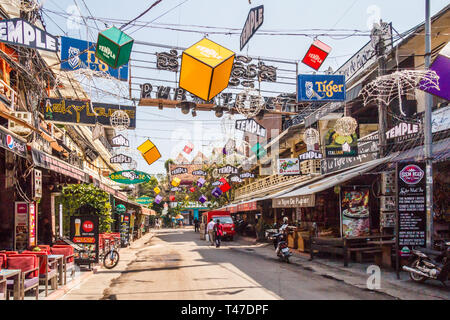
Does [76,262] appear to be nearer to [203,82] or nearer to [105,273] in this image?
[105,273]

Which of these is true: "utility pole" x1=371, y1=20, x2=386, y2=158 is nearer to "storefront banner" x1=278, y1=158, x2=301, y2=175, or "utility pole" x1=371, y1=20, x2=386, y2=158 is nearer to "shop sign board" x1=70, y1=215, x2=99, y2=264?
"storefront banner" x1=278, y1=158, x2=301, y2=175

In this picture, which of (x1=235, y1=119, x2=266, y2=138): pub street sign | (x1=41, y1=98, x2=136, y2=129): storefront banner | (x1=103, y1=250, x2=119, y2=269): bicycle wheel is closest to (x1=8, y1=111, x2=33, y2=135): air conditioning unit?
(x1=41, y1=98, x2=136, y2=129): storefront banner

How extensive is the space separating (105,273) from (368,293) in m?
8.27

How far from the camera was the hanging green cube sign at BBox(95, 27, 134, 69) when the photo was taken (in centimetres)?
842

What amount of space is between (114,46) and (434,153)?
384 inches

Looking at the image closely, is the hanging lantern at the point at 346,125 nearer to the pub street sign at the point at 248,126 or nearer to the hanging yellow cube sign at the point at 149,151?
the pub street sign at the point at 248,126

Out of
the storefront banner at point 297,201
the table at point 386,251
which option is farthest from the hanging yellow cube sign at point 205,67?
the storefront banner at point 297,201

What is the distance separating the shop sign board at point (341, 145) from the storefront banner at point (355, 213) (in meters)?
1.60

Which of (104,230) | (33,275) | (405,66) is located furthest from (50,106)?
(405,66)

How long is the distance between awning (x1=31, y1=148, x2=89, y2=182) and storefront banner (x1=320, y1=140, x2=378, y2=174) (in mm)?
10929

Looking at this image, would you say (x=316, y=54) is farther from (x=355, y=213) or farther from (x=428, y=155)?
(x=355, y=213)

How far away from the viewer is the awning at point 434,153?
12.3m

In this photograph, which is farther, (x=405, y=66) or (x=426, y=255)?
(x=405, y=66)
